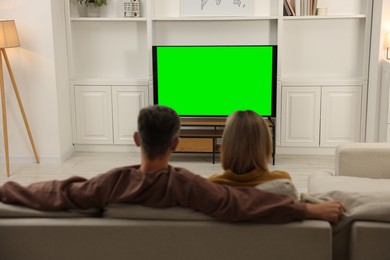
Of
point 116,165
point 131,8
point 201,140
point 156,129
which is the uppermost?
point 131,8

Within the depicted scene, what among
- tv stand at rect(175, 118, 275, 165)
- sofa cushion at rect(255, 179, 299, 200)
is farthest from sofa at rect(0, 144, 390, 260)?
tv stand at rect(175, 118, 275, 165)

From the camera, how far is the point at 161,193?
1933mm

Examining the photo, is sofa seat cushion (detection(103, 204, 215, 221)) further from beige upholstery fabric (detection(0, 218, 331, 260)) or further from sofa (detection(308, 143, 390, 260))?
sofa (detection(308, 143, 390, 260))

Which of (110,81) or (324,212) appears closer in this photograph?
(324,212)

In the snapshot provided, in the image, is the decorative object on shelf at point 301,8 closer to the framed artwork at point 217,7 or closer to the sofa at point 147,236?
the framed artwork at point 217,7

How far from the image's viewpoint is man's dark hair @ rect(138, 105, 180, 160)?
1970 mm

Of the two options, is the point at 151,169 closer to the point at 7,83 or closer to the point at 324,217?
the point at 324,217

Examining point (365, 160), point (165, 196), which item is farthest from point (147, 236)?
point (365, 160)

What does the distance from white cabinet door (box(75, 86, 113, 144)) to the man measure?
384 cm

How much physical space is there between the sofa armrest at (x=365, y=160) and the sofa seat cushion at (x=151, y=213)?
1.81 meters

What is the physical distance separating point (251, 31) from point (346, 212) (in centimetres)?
406

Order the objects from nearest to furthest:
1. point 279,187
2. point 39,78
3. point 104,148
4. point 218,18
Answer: point 279,187 → point 39,78 → point 218,18 → point 104,148

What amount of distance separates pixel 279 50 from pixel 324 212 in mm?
3802

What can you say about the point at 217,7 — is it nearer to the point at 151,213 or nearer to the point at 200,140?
the point at 200,140
